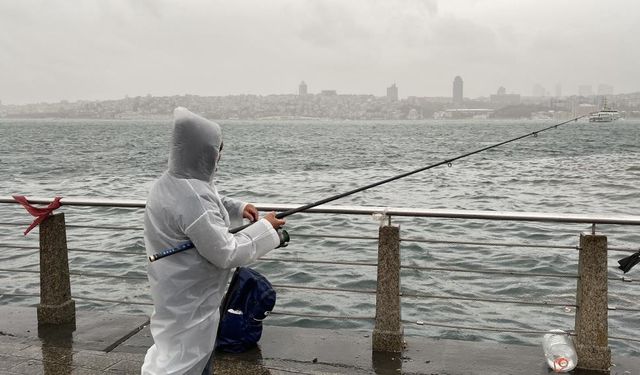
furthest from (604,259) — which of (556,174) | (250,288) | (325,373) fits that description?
(556,174)

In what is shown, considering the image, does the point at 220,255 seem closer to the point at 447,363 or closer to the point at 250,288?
the point at 250,288

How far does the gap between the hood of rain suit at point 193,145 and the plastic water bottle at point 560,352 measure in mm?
2978

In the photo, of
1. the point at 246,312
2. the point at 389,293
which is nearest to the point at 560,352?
the point at 389,293

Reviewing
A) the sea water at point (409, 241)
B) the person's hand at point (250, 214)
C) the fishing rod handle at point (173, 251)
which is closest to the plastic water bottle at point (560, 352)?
the sea water at point (409, 241)

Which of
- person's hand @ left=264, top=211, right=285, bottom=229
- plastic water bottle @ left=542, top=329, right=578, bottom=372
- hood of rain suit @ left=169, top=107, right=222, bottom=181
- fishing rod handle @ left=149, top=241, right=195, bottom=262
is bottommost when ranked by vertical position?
plastic water bottle @ left=542, top=329, right=578, bottom=372

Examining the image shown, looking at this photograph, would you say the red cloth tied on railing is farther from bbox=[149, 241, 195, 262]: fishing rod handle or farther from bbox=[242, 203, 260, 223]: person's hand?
bbox=[149, 241, 195, 262]: fishing rod handle

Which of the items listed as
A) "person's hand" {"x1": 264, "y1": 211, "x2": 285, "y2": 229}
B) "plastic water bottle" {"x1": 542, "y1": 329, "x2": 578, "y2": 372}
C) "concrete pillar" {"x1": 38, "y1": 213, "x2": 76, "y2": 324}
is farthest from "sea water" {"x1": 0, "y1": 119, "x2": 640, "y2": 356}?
"person's hand" {"x1": 264, "y1": 211, "x2": 285, "y2": 229}

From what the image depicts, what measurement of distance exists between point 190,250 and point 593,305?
119 inches

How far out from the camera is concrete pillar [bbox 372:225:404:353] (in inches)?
192

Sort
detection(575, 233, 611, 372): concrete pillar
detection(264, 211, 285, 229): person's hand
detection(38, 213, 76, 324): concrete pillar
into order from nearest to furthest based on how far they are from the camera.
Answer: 1. detection(264, 211, 285, 229): person's hand
2. detection(575, 233, 611, 372): concrete pillar
3. detection(38, 213, 76, 324): concrete pillar

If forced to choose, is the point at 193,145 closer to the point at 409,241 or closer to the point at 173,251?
the point at 173,251

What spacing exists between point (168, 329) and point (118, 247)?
37.8 feet

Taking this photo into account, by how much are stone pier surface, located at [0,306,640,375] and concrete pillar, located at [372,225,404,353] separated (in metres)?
0.12

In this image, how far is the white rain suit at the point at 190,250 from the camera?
293 centimetres
